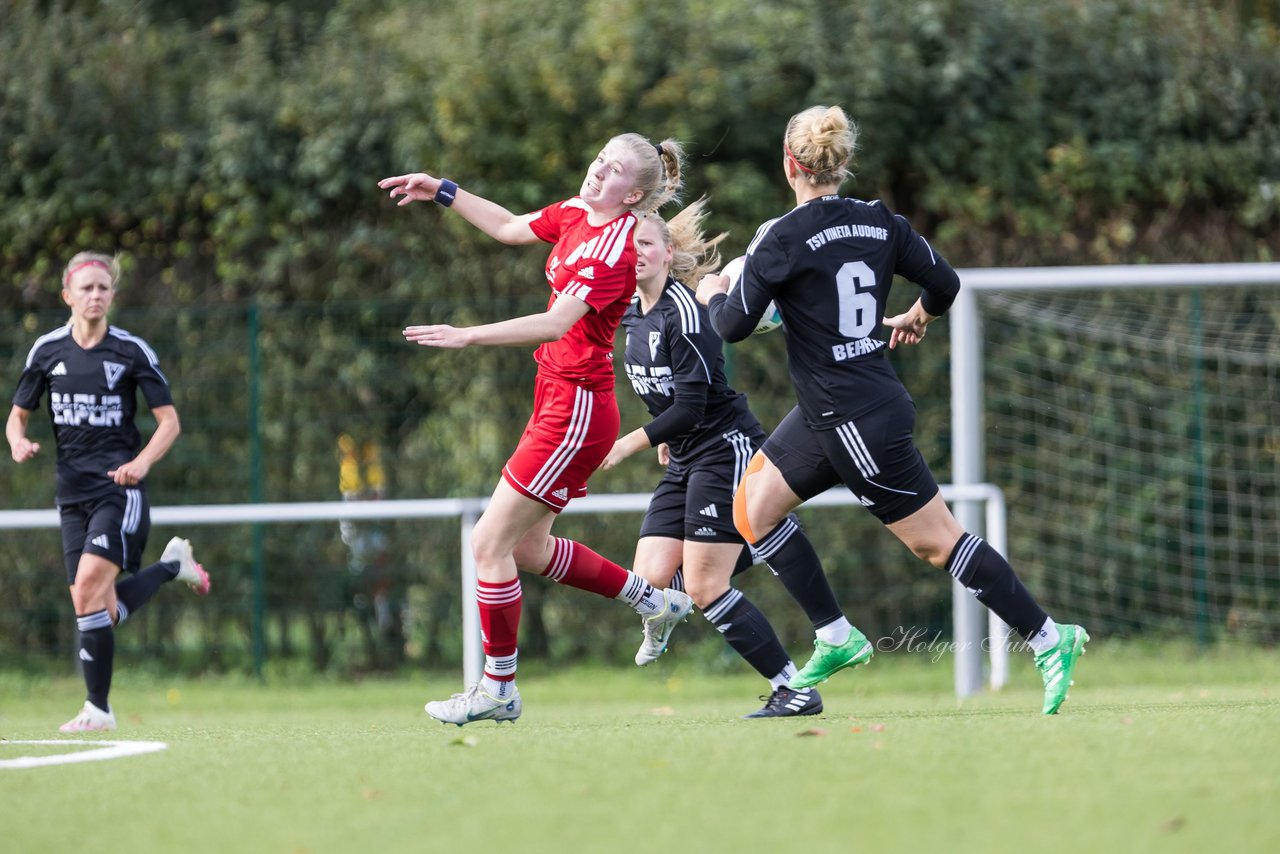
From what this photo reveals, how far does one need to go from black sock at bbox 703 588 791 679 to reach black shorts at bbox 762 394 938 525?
2.52 feet

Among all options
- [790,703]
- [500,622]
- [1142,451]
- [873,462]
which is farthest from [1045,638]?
[1142,451]

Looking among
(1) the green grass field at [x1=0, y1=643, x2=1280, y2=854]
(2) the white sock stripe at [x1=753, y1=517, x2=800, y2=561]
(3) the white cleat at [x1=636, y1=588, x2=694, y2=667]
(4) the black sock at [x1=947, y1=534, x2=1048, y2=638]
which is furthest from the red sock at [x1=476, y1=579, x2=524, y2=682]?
(4) the black sock at [x1=947, y1=534, x2=1048, y2=638]

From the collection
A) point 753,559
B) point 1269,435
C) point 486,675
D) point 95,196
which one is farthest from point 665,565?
point 95,196

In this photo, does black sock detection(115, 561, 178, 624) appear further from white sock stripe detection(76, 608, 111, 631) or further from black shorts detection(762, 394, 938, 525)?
black shorts detection(762, 394, 938, 525)

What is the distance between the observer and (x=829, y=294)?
16.5 ft

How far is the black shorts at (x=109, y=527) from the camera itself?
22.6 feet

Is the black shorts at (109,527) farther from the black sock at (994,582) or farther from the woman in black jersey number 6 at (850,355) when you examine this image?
the black sock at (994,582)

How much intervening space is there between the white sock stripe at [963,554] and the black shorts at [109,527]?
148 inches

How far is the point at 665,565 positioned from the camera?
618 centimetres

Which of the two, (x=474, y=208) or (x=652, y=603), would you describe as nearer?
(x=474, y=208)

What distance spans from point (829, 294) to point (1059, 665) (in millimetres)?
1465

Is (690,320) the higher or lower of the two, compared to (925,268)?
lower

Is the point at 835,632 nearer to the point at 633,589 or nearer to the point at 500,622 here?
the point at 633,589

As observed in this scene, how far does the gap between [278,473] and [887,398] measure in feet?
18.0
